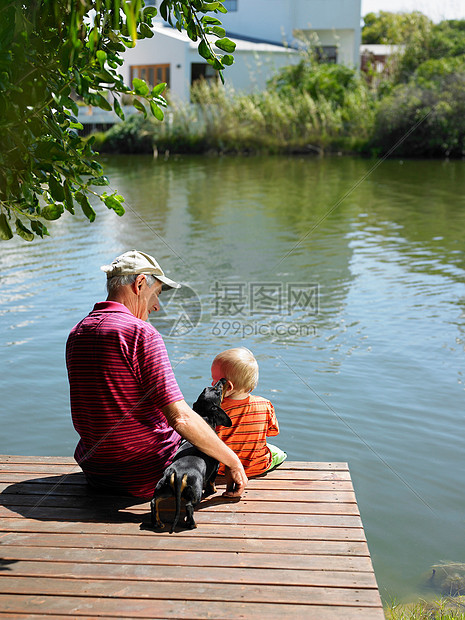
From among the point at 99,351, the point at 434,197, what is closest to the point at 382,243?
the point at 434,197

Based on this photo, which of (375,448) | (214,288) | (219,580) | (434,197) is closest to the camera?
(219,580)

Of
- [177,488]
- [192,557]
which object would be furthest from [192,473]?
[192,557]

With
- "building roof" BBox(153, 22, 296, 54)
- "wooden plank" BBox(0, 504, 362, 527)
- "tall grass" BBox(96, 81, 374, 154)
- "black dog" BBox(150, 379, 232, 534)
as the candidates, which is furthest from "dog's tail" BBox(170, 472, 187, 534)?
"building roof" BBox(153, 22, 296, 54)

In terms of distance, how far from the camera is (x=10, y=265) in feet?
34.2

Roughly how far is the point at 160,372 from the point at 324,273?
7.13 m

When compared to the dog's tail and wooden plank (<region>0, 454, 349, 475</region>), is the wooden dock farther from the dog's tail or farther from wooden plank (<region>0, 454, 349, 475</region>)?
wooden plank (<region>0, 454, 349, 475</region>)

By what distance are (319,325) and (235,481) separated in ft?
15.2

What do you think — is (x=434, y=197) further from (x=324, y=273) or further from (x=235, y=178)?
(x=324, y=273)

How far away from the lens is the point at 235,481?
3117 mm

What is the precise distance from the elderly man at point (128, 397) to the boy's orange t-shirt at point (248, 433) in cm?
29

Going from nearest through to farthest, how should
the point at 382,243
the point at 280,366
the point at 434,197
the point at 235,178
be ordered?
1. the point at 280,366
2. the point at 382,243
3. the point at 434,197
4. the point at 235,178

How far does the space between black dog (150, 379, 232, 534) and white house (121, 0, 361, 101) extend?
1128 inches

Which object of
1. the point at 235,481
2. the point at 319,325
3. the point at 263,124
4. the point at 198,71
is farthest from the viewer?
the point at 198,71

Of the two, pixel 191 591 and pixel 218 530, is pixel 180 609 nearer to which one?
pixel 191 591
